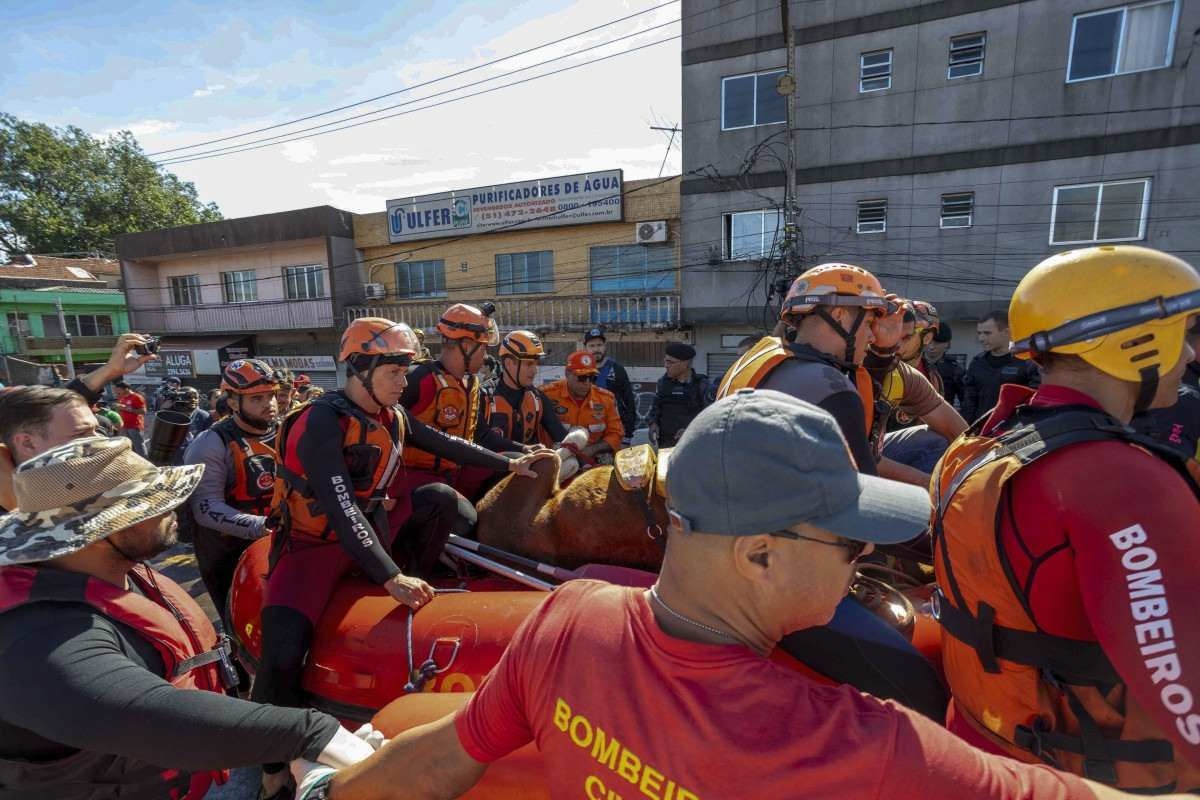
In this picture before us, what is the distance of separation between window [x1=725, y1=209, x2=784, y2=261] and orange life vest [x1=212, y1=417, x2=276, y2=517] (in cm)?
1251

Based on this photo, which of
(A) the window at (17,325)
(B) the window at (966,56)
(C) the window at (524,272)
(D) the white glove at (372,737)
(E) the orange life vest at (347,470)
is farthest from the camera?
(A) the window at (17,325)

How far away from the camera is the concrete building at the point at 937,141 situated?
11.3 m

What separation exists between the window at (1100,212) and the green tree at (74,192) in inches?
1690

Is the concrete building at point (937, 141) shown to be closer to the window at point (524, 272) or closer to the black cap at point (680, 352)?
the window at point (524, 272)

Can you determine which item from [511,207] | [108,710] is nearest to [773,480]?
[108,710]

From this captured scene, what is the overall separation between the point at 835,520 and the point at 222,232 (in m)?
25.8

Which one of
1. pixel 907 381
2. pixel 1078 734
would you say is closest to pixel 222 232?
pixel 907 381

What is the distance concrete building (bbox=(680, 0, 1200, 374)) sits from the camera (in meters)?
11.3

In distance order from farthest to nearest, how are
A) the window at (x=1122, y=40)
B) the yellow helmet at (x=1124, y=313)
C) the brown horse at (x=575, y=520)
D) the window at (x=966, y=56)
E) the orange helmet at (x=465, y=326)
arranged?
the window at (x=966, y=56), the window at (x=1122, y=40), the orange helmet at (x=465, y=326), the brown horse at (x=575, y=520), the yellow helmet at (x=1124, y=313)

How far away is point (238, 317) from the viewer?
22078 millimetres

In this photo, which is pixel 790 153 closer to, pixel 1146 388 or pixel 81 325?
pixel 1146 388

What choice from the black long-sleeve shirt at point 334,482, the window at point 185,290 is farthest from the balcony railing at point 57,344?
the black long-sleeve shirt at point 334,482

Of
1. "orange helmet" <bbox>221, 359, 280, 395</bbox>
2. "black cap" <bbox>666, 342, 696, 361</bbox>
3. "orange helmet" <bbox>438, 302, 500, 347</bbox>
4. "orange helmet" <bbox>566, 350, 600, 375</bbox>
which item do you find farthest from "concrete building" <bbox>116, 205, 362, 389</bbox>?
"orange helmet" <bbox>438, 302, 500, 347</bbox>

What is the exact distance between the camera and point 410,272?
19859 millimetres
